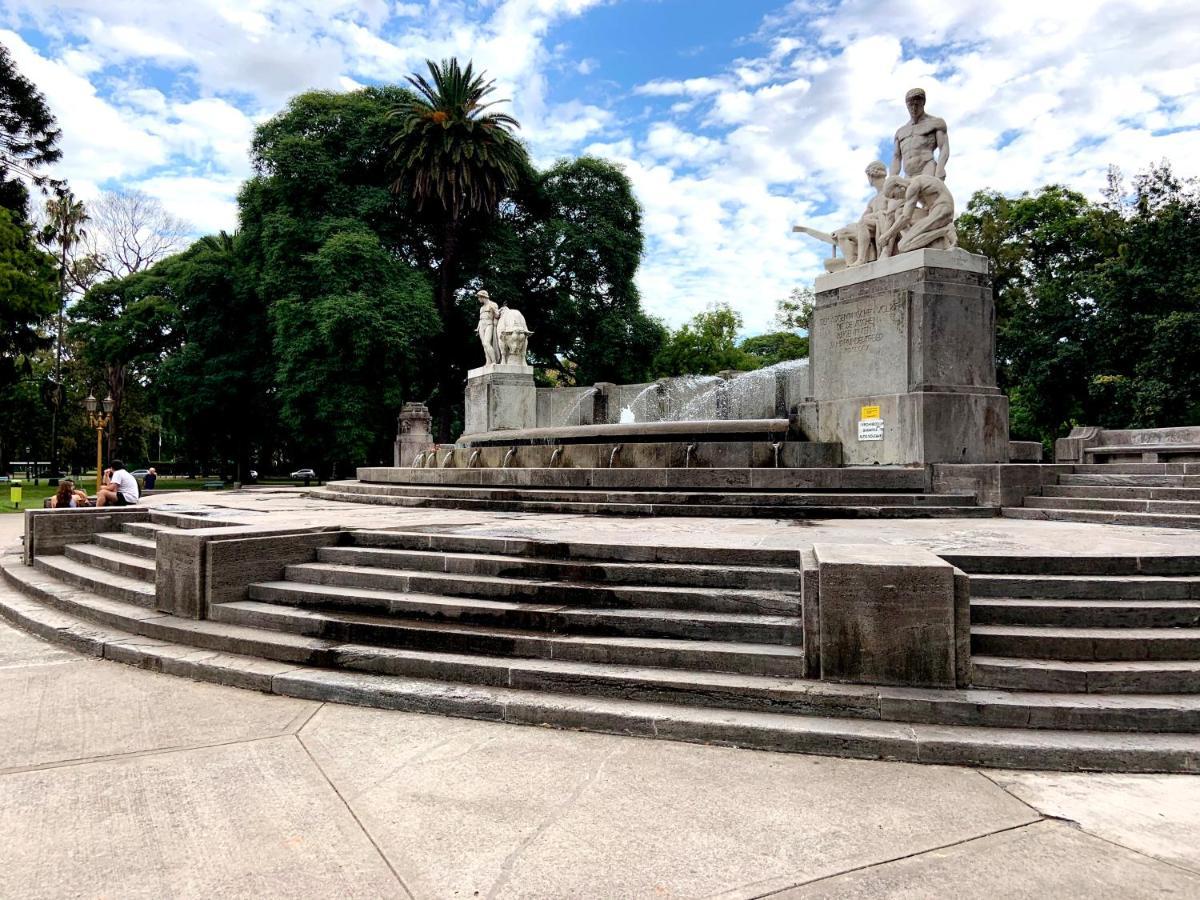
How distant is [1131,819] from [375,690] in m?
3.88

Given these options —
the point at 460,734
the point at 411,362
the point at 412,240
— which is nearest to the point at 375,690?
the point at 460,734

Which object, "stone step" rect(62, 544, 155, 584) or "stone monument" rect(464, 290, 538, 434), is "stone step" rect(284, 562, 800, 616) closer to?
"stone step" rect(62, 544, 155, 584)

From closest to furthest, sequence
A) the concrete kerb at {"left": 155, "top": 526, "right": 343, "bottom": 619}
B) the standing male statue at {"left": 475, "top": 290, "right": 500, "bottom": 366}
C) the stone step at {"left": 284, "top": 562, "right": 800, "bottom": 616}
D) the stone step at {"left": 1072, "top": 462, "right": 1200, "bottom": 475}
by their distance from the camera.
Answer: the stone step at {"left": 284, "top": 562, "right": 800, "bottom": 616}
the concrete kerb at {"left": 155, "top": 526, "right": 343, "bottom": 619}
the stone step at {"left": 1072, "top": 462, "right": 1200, "bottom": 475}
the standing male statue at {"left": 475, "top": 290, "right": 500, "bottom": 366}

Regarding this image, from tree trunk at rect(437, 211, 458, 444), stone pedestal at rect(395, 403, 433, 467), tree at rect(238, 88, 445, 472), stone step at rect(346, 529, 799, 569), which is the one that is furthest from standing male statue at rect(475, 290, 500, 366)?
stone step at rect(346, 529, 799, 569)

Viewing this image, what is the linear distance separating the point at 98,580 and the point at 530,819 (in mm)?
6365

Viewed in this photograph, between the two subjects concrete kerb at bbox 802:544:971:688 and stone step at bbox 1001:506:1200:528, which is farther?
stone step at bbox 1001:506:1200:528

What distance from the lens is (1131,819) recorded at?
307 cm

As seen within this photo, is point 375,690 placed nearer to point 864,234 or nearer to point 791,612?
point 791,612

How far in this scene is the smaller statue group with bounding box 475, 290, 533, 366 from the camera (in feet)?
71.6

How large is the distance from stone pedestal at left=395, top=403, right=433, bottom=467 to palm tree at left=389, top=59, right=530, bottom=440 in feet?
14.0

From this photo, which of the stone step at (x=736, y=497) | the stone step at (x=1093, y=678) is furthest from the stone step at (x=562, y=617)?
the stone step at (x=736, y=497)

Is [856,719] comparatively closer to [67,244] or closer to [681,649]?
[681,649]

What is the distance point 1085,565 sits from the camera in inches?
197

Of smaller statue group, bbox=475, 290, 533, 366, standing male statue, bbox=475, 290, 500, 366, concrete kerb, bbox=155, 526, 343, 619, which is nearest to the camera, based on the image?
concrete kerb, bbox=155, 526, 343, 619
